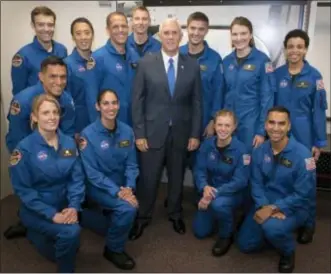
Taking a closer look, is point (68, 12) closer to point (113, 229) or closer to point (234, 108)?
point (234, 108)

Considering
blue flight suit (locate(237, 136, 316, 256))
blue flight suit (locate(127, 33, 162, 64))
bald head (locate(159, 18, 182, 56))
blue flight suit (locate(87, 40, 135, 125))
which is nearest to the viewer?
blue flight suit (locate(237, 136, 316, 256))

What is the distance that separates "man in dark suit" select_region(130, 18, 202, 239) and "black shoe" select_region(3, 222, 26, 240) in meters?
0.85

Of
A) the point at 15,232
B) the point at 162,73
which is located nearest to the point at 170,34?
the point at 162,73

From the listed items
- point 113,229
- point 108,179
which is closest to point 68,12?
point 108,179

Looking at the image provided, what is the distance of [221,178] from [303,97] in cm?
87

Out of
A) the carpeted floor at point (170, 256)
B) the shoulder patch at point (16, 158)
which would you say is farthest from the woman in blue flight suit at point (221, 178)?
the shoulder patch at point (16, 158)

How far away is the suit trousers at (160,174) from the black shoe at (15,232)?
909mm

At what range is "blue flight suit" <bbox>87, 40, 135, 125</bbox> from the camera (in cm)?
289

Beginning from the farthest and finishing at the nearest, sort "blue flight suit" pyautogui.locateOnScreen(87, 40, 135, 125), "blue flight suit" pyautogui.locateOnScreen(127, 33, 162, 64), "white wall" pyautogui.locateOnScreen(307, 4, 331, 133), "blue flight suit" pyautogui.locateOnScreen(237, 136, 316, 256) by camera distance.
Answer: "white wall" pyautogui.locateOnScreen(307, 4, 331, 133) → "blue flight suit" pyautogui.locateOnScreen(127, 33, 162, 64) → "blue flight suit" pyautogui.locateOnScreen(87, 40, 135, 125) → "blue flight suit" pyautogui.locateOnScreen(237, 136, 316, 256)

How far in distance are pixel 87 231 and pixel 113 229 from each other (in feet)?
1.98

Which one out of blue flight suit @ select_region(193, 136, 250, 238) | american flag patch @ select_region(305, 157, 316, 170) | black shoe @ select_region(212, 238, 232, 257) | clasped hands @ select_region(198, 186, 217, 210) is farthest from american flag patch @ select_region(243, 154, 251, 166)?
black shoe @ select_region(212, 238, 232, 257)

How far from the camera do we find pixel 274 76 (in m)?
2.91

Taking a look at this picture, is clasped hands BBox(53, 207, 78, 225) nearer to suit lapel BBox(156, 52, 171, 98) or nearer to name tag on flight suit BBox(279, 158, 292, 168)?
suit lapel BBox(156, 52, 171, 98)

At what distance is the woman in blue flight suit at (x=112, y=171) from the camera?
2.49m
